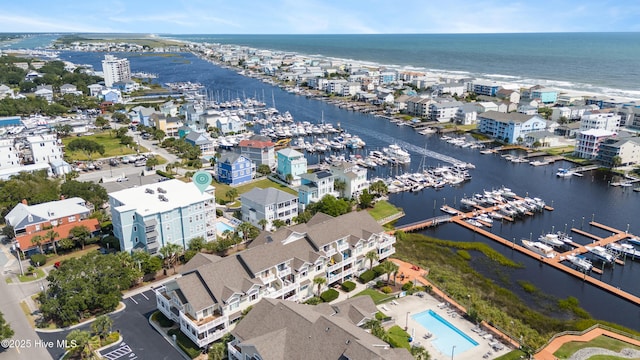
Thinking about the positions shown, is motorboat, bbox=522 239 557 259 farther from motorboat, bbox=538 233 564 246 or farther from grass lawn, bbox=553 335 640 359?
grass lawn, bbox=553 335 640 359

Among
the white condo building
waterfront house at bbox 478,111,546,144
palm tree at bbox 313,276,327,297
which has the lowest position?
palm tree at bbox 313,276,327,297

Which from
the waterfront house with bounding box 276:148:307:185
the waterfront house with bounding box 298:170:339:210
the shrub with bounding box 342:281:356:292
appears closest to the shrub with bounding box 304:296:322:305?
the shrub with bounding box 342:281:356:292

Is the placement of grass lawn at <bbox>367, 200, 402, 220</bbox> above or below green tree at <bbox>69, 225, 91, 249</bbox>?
below

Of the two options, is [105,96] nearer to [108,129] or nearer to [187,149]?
[108,129]

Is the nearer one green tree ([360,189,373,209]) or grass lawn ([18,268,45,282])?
grass lawn ([18,268,45,282])

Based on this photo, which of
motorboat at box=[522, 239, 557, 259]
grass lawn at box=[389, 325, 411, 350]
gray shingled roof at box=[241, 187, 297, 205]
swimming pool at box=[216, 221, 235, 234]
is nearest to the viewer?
grass lawn at box=[389, 325, 411, 350]

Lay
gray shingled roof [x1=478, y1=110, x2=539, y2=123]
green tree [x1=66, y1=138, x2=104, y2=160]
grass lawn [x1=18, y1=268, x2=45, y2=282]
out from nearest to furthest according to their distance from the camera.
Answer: grass lawn [x1=18, y1=268, x2=45, y2=282] < green tree [x1=66, y1=138, x2=104, y2=160] < gray shingled roof [x1=478, y1=110, x2=539, y2=123]
